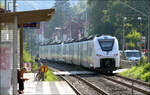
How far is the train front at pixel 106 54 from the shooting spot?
106 ft

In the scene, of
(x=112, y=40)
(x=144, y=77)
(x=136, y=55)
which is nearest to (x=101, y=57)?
(x=112, y=40)

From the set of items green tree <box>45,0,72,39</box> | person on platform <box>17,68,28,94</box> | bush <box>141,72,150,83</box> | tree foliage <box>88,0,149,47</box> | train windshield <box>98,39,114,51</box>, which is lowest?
bush <box>141,72,150,83</box>

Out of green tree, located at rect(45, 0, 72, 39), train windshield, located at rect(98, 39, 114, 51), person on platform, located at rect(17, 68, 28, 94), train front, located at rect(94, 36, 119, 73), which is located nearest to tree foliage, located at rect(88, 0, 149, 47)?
green tree, located at rect(45, 0, 72, 39)

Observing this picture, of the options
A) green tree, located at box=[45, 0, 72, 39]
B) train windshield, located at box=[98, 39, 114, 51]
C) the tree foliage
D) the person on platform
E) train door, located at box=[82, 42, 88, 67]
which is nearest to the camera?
the person on platform

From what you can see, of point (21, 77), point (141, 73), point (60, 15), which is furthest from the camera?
point (60, 15)

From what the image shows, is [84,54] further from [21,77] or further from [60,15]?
[60,15]

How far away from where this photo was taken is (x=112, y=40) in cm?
3347

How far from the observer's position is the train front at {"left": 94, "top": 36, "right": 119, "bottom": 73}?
32.4m

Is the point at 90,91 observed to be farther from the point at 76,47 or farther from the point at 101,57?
the point at 76,47

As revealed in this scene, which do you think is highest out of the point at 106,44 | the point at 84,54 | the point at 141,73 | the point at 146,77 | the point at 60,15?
the point at 60,15

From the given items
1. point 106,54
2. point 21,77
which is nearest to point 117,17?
point 106,54

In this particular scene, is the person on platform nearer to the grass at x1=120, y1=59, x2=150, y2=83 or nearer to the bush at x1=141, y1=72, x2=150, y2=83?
Answer: the grass at x1=120, y1=59, x2=150, y2=83

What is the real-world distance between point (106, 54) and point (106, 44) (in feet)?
3.16

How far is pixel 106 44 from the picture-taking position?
109ft
